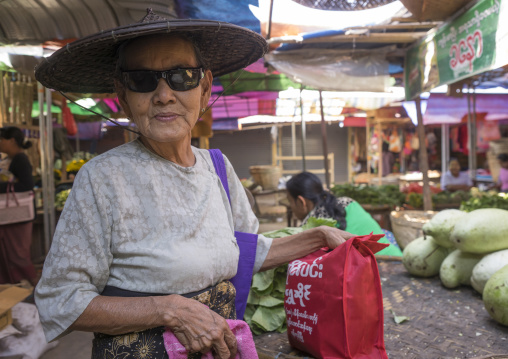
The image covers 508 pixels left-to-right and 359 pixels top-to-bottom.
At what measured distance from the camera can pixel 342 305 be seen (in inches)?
52.4

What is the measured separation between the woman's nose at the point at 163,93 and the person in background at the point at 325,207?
250 centimetres

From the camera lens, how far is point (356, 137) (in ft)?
56.6

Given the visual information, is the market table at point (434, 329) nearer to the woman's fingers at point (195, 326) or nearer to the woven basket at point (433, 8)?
the woman's fingers at point (195, 326)

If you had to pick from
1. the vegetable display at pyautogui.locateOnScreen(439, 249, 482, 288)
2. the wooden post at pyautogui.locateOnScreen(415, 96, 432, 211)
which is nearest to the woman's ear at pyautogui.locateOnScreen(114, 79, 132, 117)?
the vegetable display at pyautogui.locateOnScreen(439, 249, 482, 288)

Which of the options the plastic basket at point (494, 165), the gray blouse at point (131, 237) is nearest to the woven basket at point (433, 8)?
the gray blouse at point (131, 237)

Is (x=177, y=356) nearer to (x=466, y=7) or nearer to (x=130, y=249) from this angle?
(x=130, y=249)

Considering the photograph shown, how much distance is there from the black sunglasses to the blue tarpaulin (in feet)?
6.14

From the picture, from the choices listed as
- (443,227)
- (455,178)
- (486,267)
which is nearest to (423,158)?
(443,227)

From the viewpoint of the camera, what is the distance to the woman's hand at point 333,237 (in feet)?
5.27

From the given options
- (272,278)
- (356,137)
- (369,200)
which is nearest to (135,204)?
(272,278)

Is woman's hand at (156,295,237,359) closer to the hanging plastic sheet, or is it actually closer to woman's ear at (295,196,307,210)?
woman's ear at (295,196,307,210)

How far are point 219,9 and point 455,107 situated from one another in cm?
848

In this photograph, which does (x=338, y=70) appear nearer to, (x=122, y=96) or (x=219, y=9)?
(x=219, y=9)

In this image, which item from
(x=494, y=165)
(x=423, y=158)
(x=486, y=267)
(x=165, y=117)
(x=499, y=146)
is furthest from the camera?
(x=494, y=165)
